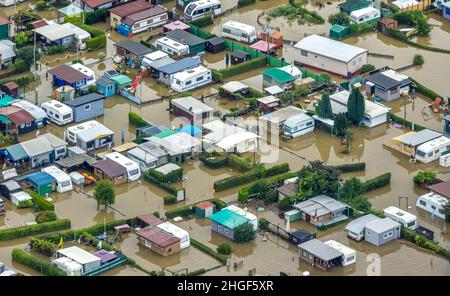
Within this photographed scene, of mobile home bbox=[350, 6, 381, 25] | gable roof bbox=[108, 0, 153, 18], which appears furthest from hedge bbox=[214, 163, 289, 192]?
gable roof bbox=[108, 0, 153, 18]

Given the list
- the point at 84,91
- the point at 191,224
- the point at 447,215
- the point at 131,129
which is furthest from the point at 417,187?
the point at 84,91

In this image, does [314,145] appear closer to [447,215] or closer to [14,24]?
[447,215]

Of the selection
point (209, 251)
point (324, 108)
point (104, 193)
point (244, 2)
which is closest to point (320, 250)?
point (209, 251)

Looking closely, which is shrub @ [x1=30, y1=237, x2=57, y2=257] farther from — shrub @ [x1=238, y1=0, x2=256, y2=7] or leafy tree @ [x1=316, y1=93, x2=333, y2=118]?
shrub @ [x1=238, y1=0, x2=256, y2=7]

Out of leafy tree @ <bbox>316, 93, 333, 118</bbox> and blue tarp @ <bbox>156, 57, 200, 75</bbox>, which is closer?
leafy tree @ <bbox>316, 93, 333, 118</bbox>

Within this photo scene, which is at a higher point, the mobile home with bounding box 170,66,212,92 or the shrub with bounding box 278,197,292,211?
the shrub with bounding box 278,197,292,211

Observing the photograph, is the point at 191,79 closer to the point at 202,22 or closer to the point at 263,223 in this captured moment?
the point at 202,22
